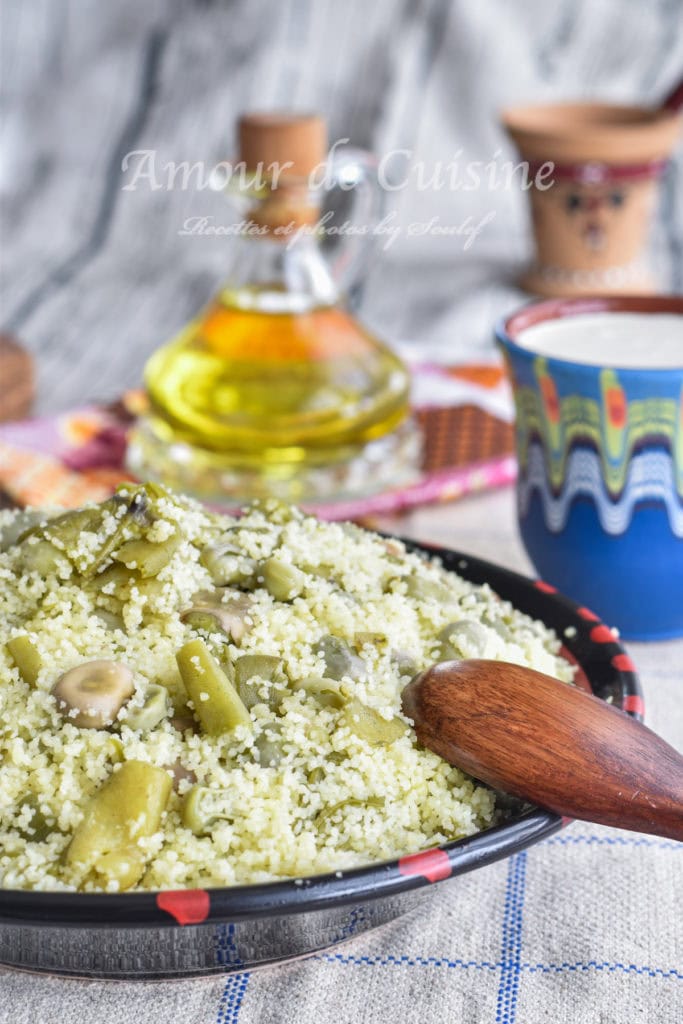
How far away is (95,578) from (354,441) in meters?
0.75

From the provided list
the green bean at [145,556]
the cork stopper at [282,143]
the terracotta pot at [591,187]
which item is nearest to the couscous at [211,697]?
the green bean at [145,556]

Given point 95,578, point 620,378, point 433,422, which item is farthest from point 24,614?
point 433,422

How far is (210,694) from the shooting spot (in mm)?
783

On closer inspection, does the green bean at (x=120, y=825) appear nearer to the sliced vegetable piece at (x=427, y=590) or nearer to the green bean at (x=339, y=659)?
the green bean at (x=339, y=659)

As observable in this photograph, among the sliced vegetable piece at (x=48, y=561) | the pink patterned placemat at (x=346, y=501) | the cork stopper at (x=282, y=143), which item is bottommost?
the pink patterned placemat at (x=346, y=501)

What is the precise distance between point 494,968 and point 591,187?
5.89ft

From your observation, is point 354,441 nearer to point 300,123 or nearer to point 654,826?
point 300,123

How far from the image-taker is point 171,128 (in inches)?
114

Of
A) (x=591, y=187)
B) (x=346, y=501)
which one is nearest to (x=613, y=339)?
(x=346, y=501)

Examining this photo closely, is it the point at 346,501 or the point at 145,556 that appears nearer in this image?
the point at 145,556

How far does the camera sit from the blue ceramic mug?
3.80 feet

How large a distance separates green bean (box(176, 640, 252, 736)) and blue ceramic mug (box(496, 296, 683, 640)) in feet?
1.66

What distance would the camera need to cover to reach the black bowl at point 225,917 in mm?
663

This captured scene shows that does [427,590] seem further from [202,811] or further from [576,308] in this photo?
[576,308]
